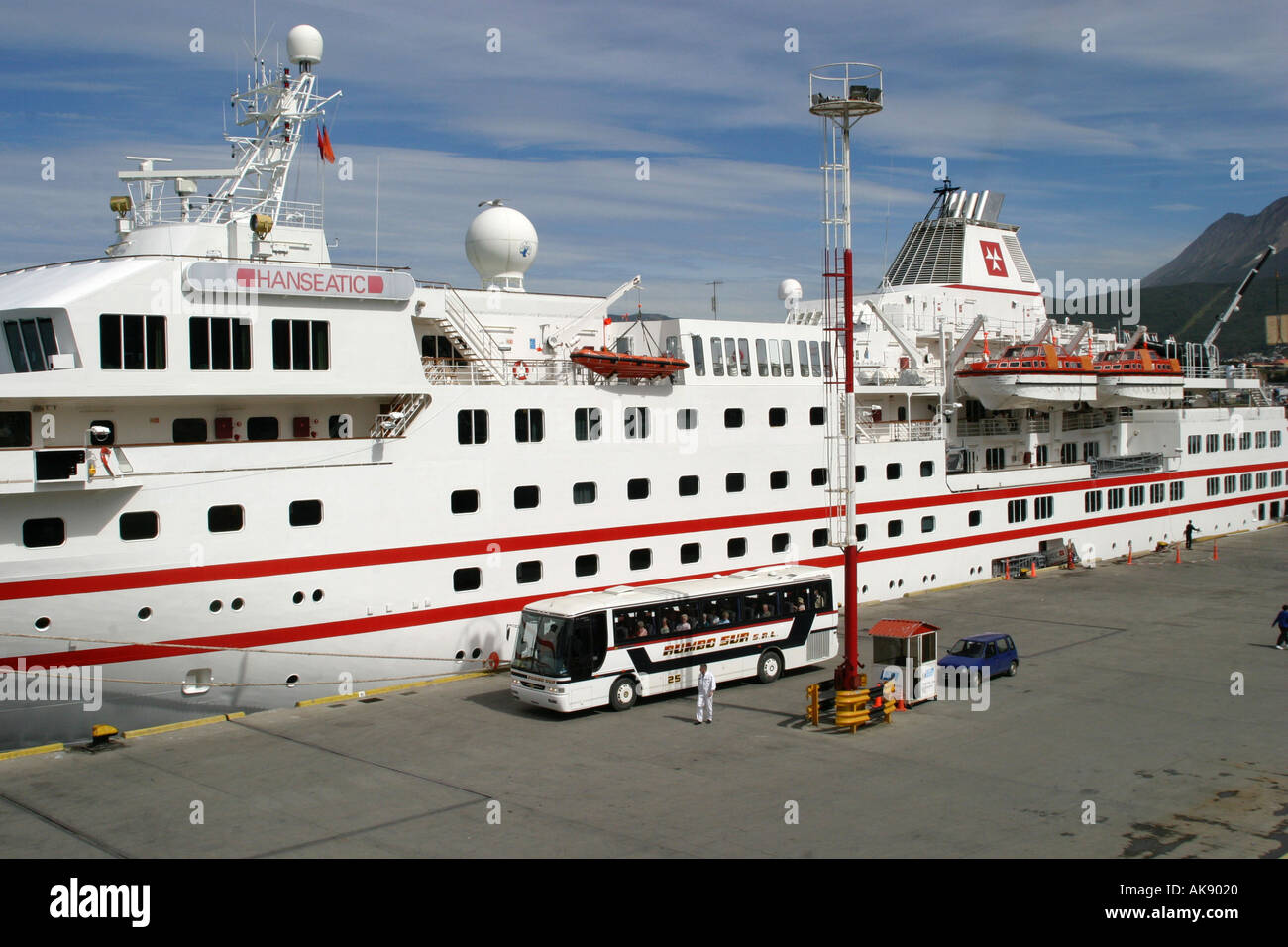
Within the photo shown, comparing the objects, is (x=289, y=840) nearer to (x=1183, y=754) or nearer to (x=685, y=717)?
(x=685, y=717)

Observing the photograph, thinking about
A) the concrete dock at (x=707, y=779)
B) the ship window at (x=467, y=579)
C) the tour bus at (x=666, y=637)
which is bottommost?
the concrete dock at (x=707, y=779)

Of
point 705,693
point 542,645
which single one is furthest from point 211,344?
point 705,693

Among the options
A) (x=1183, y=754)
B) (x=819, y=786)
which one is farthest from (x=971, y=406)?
(x=819, y=786)

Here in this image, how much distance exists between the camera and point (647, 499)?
24547mm

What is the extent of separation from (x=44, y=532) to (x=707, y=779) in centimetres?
1163

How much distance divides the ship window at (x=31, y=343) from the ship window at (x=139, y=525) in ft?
9.43

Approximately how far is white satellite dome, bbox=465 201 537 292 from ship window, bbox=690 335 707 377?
14.8 feet

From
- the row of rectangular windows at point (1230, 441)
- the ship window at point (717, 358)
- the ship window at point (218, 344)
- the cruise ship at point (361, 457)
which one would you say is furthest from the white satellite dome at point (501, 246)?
the row of rectangular windows at point (1230, 441)

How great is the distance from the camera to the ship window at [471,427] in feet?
71.2

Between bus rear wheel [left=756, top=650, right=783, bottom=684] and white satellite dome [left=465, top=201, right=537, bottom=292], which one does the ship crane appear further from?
bus rear wheel [left=756, top=650, right=783, bottom=684]

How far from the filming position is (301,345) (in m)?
19.9

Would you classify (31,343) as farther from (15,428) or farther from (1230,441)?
(1230,441)

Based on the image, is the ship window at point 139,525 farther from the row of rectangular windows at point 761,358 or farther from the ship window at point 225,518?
the row of rectangular windows at point 761,358

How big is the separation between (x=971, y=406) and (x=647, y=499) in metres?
16.9
